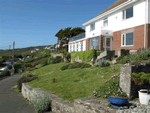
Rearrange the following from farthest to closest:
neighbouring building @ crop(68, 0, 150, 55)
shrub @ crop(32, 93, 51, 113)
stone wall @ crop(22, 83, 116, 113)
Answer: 1. neighbouring building @ crop(68, 0, 150, 55)
2. shrub @ crop(32, 93, 51, 113)
3. stone wall @ crop(22, 83, 116, 113)

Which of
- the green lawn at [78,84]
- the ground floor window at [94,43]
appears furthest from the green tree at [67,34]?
the green lawn at [78,84]

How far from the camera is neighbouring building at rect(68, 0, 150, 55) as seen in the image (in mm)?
15109

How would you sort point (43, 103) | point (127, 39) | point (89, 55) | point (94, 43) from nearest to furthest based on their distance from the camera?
1. point (43, 103)
2. point (127, 39)
3. point (89, 55)
4. point (94, 43)

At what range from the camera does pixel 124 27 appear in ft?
58.2

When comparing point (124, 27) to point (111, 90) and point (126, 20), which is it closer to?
point (126, 20)

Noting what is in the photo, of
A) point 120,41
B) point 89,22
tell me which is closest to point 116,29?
point 120,41

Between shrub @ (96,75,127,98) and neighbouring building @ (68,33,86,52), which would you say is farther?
neighbouring building @ (68,33,86,52)

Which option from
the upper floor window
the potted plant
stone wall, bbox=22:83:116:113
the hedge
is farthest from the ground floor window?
the potted plant

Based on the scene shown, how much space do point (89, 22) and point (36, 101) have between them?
1950 cm

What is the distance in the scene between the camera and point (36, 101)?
790 centimetres

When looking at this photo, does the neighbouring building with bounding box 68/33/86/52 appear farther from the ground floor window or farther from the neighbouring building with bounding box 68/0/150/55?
the neighbouring building with bounding box 68/0/150/55

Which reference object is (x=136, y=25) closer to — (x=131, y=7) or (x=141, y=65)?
(x=131, y=7)

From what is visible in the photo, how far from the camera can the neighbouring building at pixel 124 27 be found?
49.6 ft

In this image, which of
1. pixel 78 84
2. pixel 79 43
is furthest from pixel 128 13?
pixel 79 43
